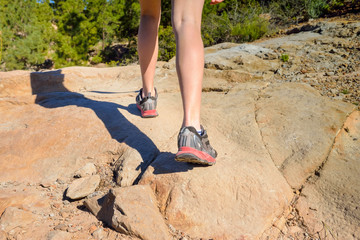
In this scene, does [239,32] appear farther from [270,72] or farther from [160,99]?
[160,99]

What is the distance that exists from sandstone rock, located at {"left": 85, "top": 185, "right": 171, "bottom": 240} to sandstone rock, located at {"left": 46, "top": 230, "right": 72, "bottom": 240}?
164 millimetres

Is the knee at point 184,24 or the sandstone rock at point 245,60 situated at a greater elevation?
the knee at point 184,24

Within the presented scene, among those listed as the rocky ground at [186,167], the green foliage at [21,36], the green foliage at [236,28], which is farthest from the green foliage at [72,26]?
the rocky ground at [186,167]

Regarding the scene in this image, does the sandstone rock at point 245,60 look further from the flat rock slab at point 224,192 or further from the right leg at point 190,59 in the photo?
the right leg at point 190,59

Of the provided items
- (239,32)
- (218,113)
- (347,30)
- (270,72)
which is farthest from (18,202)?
(239,32)

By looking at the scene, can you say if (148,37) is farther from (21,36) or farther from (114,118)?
(21,36)

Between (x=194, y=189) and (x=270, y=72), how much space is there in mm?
2155

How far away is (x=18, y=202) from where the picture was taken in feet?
4.45

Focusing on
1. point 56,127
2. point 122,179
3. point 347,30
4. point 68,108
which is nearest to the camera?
point 122,179

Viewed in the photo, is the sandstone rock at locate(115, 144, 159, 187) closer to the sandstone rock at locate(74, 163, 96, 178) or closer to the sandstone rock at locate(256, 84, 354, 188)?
the sandstone rock at locate(74, 163, 96, 178)

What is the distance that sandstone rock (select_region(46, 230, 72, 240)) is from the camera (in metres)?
1.10

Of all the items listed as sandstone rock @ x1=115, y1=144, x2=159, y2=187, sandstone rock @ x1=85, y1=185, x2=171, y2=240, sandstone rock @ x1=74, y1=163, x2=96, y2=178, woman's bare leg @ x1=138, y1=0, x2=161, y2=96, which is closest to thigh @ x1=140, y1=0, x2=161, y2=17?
woman's bare leg @ x1=138, y1=0, x2=161, y2=96

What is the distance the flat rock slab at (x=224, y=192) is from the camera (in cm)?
118

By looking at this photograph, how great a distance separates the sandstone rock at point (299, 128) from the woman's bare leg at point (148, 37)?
82cm
